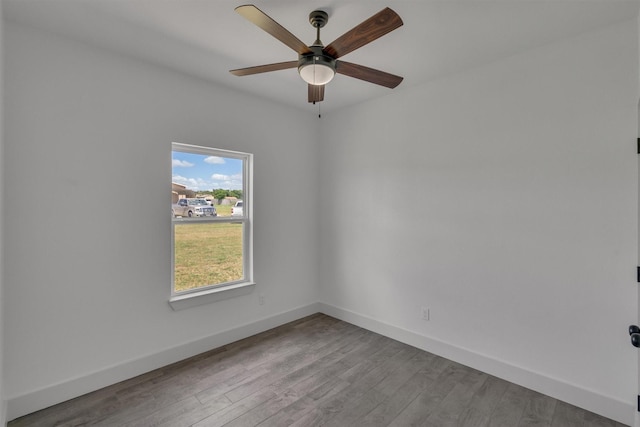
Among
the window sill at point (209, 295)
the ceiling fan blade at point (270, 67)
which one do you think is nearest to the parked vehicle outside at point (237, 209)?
the window sill at point (209, 295)

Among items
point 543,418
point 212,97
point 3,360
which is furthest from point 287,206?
point 543,418

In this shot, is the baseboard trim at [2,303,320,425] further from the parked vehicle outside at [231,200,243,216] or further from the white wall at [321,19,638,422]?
the white wall at [321,19,638,422]

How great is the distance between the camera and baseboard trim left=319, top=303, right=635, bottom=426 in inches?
80.2

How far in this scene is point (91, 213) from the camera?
2318 millimetres

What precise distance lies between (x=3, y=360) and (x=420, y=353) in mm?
3235

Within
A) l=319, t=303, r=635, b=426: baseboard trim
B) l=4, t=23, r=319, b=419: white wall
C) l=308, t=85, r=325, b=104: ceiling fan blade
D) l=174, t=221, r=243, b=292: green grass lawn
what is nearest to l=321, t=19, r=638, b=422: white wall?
l=319, t=303, r=635, b=426: baseboard trim

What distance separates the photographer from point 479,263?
2.66 metres

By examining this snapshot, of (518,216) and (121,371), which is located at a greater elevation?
(518,216)

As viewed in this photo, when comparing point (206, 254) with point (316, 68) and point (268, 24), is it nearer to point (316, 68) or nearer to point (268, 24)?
point (316, 68)

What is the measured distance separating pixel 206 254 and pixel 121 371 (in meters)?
1.16

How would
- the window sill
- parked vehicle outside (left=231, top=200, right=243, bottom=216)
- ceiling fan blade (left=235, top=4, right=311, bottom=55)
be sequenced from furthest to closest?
parked vehicle outside (left=231, top=200, right=243, bottom=216)
the window sill
ceiling fan blade (left=235, top=4, right=311, bottom=55)

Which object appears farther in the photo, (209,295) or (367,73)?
(209,295)

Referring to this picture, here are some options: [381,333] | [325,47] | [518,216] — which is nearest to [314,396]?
[381,333]

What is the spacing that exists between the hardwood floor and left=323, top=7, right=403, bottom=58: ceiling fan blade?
2368 mm
